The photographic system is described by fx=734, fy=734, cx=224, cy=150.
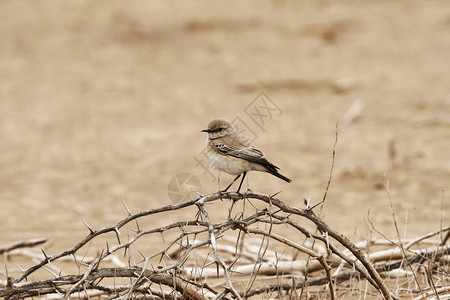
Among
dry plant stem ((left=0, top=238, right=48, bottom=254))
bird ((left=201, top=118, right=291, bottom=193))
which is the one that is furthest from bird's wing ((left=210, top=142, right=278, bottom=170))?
dry plant stem ((left=0, top=238, right=48, bottom=254))

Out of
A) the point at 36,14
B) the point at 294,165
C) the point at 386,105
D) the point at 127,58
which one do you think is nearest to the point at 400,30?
the point at 386,105

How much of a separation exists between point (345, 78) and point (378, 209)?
24.4 feet

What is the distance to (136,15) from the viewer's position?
2145 cm

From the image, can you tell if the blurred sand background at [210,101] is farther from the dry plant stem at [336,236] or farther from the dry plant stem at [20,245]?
the dry plant stem at [336,236]

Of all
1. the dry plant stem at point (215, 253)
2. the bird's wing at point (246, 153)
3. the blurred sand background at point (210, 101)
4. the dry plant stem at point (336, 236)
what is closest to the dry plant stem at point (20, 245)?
the blurred sand background at point (210, 101)

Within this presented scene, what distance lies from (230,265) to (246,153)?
1.54m

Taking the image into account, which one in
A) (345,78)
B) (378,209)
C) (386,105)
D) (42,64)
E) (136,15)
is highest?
(136,15)

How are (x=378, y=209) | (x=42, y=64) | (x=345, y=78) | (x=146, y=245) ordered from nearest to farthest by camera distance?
(x=146, y=245)
(x=378, y=209)
(x=345, y=78)
(x=42, y=64)

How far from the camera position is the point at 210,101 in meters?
16.7

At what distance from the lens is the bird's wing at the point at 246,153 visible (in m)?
5.56

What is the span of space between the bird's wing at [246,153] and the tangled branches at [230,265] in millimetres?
287

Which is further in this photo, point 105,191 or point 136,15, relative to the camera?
point 136,15

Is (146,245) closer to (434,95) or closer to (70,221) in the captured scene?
(70,221)

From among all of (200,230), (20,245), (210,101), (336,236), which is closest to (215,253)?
(200,230)
